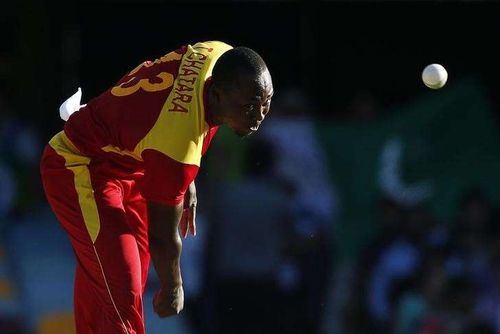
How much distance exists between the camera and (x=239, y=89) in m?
6.04

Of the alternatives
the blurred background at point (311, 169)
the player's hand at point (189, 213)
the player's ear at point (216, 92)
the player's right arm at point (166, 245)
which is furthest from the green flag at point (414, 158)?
the player's ear at point (216, 92)

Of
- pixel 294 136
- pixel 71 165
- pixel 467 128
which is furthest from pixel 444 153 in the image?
pixel 71 165

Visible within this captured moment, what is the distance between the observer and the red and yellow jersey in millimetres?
6008

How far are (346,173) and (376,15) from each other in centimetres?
179

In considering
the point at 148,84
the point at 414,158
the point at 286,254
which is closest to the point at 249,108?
the point at 148,84

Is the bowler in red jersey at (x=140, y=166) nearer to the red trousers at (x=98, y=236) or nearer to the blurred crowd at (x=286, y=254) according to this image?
the red trousers at (x=98, y=236)

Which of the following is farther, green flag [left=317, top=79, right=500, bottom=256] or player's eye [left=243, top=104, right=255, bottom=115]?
green flag [left=317, top=79, right=500, bottom=256]

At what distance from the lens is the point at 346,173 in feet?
39.2

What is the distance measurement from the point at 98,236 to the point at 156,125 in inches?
29.4

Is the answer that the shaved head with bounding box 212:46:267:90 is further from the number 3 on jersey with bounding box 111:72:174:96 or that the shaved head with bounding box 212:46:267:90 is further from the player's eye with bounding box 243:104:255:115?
the number 3 on jersey with bounding box 111:72:174:96

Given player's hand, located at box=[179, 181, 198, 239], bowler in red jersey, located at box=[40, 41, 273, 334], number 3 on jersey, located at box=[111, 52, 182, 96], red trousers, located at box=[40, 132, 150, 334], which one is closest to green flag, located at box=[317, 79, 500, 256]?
player's hand, located at box=[179, 181, 198, 239]

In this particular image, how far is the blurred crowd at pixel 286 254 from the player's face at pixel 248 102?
16.7 feet

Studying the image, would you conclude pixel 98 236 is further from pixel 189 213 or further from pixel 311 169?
pixel 311 169

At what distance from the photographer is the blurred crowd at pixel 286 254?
11242 mm
